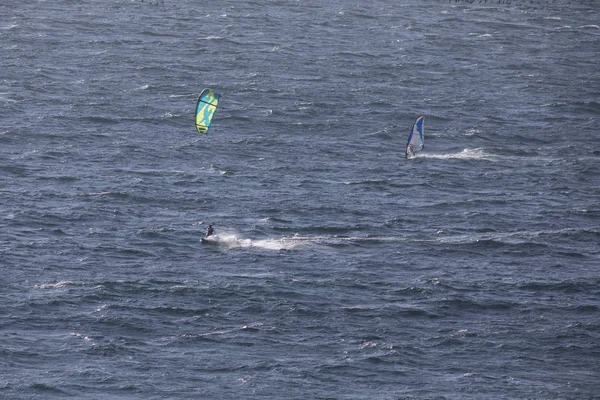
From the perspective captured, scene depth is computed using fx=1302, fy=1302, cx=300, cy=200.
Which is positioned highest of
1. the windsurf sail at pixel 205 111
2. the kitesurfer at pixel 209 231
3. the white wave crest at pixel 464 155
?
the windsurf sail at pixel 205 111

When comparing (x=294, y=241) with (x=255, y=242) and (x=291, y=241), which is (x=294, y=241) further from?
(x=255, y=242)

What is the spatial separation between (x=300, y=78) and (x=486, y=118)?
31726 mm

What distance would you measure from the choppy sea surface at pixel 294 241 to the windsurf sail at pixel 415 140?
251 cm

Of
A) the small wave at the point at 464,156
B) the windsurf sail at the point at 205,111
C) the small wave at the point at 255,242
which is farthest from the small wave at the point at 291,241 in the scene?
the small wave at the point at 464,156

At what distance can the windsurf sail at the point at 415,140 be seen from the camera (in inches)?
6088

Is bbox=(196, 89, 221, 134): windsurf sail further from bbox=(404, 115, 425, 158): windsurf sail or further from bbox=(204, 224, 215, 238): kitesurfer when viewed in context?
bbox=(404, 115, 425, 158): windsurf sail

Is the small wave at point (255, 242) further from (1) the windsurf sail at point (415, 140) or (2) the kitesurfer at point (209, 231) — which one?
(1) the windsurf sail at point (415, 140)

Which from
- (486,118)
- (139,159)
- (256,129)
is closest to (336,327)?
(139,159)

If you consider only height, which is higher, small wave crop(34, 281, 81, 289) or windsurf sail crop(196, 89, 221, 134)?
windsurf sail crop(196, 89, 221, 134)

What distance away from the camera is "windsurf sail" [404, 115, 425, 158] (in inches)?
6088

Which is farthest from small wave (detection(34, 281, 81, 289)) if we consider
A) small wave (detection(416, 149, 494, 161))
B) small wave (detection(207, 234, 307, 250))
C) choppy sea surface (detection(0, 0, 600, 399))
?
small wave (detection(416, 149, 494, 161))

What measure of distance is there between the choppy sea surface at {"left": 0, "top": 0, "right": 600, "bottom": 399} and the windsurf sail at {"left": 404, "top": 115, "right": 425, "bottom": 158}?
2.51 meters

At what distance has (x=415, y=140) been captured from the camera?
515ft

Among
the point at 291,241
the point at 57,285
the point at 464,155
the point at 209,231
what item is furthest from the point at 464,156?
the point at 57,285
